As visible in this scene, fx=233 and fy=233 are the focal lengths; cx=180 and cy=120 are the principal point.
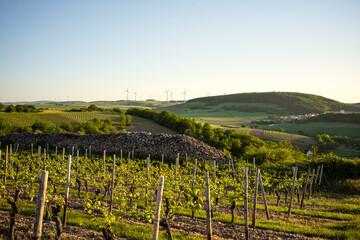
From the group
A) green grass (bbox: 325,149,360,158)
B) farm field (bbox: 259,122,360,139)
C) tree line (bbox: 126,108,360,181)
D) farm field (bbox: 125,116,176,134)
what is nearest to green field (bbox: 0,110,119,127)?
farm field (bbox: 125,116,176,134)

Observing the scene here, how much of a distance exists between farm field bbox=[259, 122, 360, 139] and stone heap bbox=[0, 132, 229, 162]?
53476 mm

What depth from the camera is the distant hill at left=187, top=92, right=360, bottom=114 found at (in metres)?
108

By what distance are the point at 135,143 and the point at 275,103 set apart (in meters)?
110

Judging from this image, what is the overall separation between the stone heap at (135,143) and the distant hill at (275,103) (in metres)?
91.4

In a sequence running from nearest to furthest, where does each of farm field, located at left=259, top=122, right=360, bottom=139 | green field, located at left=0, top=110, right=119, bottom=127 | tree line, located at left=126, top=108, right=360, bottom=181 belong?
tree line, located at left=126, top=108, right=360, bottom=181 < green field, located at left=0, top=110, right=119, bottom=127 < farm field, located at left=259, top=122, right=360, bottom=139

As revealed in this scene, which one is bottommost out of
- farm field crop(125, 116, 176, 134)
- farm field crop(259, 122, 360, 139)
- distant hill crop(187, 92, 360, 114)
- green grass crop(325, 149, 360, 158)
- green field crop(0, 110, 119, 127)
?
green grass crop(325, 149, 360, 158)

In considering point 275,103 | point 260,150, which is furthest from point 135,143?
point 275,103

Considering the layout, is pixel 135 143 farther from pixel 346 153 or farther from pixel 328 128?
pixel 328 128

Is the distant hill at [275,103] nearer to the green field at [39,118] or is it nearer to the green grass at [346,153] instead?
the green grass at [346,153]

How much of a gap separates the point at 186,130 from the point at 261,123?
5283 centimetres

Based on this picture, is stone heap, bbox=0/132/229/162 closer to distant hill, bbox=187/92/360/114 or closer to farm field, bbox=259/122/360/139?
farm field, bbox=259/122/360/139

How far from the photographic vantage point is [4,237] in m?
5.92

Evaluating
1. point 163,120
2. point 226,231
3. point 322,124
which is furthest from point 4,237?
point 322,124

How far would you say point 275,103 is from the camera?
4695 inches
